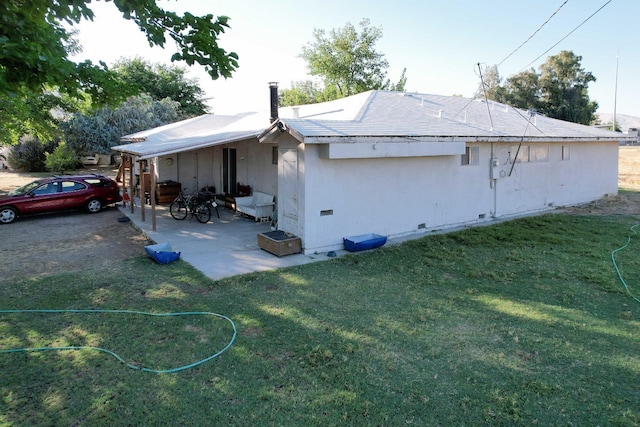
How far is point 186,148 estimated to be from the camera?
10.7m

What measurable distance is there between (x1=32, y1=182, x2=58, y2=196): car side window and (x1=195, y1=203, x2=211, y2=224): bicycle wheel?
544 centimetres

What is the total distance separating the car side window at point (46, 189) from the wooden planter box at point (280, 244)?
9.08 m

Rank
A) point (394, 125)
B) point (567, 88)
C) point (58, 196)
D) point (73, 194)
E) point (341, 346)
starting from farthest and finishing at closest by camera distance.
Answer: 1. point (567, 88)
2. point (73, 194)
3. point (58, 196)
4. point (394, 125)
5. point (341, 346)

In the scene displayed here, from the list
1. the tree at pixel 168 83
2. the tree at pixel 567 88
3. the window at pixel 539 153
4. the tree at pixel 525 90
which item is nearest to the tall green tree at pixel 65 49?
the window at pixel 539 153

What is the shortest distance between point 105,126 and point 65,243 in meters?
23.6

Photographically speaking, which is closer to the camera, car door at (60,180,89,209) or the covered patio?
the covered patio

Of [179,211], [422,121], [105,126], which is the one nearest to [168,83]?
[105,126]

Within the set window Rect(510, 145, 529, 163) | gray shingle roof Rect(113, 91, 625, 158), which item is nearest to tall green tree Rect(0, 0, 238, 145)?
gray shingle roof Rect(113, 91, 625, 158)

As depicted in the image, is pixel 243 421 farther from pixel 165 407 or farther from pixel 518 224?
pixel 518 224

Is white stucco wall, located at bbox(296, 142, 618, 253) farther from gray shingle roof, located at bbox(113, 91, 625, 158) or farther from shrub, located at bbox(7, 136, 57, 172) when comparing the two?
shrub, located at bbox(7, 136, 57, 172)

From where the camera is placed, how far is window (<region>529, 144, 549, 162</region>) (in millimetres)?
14176

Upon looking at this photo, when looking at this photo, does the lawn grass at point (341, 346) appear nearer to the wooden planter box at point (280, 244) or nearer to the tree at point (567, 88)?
the wooden planter box at point (280, 244)

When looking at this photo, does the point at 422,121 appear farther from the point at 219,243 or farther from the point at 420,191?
the point at 219,243

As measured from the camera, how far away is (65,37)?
6.18 m
